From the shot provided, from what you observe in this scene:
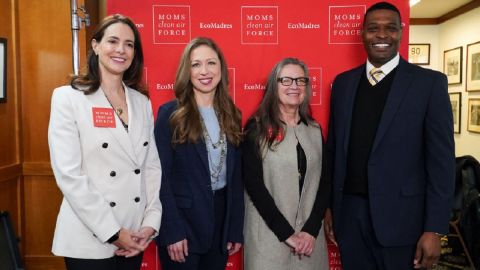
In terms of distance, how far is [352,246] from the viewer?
2121 millimetres

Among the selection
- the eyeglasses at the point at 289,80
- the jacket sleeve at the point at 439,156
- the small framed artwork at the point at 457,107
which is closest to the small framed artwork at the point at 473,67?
the small framed artwork at the point at 457,107

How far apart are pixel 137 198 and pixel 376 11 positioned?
1.48m

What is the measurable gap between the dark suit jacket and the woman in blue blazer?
2.27 feet

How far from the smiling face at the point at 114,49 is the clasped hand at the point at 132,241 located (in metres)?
0.70

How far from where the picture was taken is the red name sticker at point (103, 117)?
5.50 ft

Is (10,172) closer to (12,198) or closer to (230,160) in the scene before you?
(12,198)

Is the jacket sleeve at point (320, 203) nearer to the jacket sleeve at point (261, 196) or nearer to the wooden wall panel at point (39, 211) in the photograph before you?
the jacket sleeve at point (261, 196)

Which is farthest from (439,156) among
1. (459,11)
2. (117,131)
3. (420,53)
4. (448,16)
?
(420,53)

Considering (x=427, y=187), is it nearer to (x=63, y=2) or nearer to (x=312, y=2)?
(x=312, y=2)

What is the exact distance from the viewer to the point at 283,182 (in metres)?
2.10

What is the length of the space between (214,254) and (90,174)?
768 mm

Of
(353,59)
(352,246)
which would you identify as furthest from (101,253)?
(353,59)

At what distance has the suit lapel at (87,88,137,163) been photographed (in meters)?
1.70

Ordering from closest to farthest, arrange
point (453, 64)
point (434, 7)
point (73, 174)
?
1. point (73, 174)
2. point (434, 7)
3. point (453, 64)
